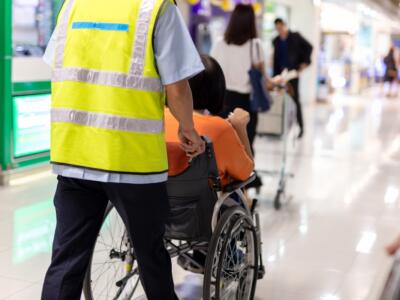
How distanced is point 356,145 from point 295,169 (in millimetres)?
2314

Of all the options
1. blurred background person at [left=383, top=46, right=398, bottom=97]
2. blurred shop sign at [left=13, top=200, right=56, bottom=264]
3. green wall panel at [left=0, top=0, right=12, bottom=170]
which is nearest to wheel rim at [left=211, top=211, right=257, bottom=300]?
blurred shop sign at [left=13, top=200, right=56, bottom=264]

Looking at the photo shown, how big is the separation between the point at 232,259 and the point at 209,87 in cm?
71

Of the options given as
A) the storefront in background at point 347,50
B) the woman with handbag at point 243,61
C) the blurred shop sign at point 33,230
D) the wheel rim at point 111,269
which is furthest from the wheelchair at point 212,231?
the storefront in background at point 347,50

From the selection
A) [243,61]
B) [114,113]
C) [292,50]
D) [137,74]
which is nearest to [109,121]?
[114,113]

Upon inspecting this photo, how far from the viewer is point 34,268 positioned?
133 inches

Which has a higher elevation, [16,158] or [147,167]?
[147,167]

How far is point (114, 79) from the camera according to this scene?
195 centimetres

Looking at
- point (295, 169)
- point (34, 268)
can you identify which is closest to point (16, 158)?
point (34, 268)

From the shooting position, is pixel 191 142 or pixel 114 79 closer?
pixel 114 79

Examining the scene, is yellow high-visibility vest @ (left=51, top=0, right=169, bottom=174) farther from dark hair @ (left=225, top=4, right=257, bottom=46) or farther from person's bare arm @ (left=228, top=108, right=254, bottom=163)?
dark hair @ (left=225, top=4, right=257, bottom=46)

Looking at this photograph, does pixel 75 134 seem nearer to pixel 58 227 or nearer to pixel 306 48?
pixel 58 227

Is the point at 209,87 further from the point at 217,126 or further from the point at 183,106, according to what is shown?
the point at 183,106

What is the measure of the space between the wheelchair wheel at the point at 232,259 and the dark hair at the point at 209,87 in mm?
442

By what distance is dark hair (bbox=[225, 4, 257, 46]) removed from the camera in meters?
4.61
